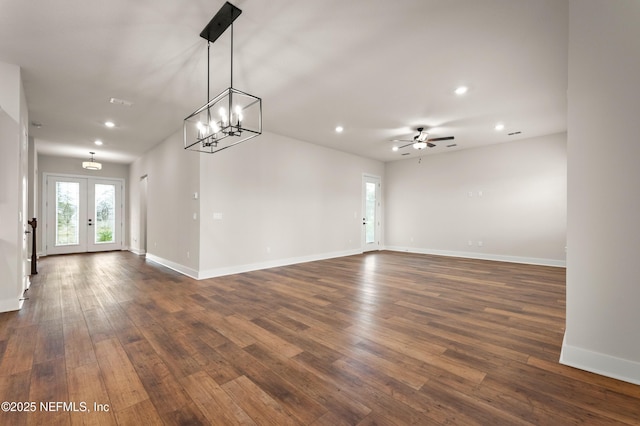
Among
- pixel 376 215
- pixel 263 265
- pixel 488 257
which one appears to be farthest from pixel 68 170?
pixel 488 257

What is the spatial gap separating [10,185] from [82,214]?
6558 millimetres

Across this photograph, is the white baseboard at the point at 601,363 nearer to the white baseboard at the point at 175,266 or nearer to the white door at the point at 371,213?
the white baseboard at the point at 175,266

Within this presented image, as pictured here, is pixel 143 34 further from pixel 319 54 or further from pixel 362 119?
pixel 362 119

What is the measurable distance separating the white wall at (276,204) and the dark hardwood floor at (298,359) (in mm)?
1455

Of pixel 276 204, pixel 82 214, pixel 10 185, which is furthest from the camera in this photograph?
pixel 82 214

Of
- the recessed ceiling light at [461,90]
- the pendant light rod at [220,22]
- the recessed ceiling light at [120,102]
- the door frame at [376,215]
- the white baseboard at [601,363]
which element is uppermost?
the recessed ceiling light at [461,90]

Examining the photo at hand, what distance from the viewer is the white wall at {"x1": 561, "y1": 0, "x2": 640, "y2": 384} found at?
1.92 m

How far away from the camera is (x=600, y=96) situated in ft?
6.68

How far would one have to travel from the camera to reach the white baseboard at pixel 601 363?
193cm

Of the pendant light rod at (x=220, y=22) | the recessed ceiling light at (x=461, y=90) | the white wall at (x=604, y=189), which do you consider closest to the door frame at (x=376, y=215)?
the recessed ceiling light at (x=461, y=90)

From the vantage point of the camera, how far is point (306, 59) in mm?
3262

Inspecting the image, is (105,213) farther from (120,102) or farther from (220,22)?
(220,22)

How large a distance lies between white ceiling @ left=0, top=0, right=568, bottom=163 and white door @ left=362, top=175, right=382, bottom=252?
3.58 metres

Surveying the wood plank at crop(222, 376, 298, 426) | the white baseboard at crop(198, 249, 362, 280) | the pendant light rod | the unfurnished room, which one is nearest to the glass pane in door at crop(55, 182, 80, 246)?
the unfurnished room
